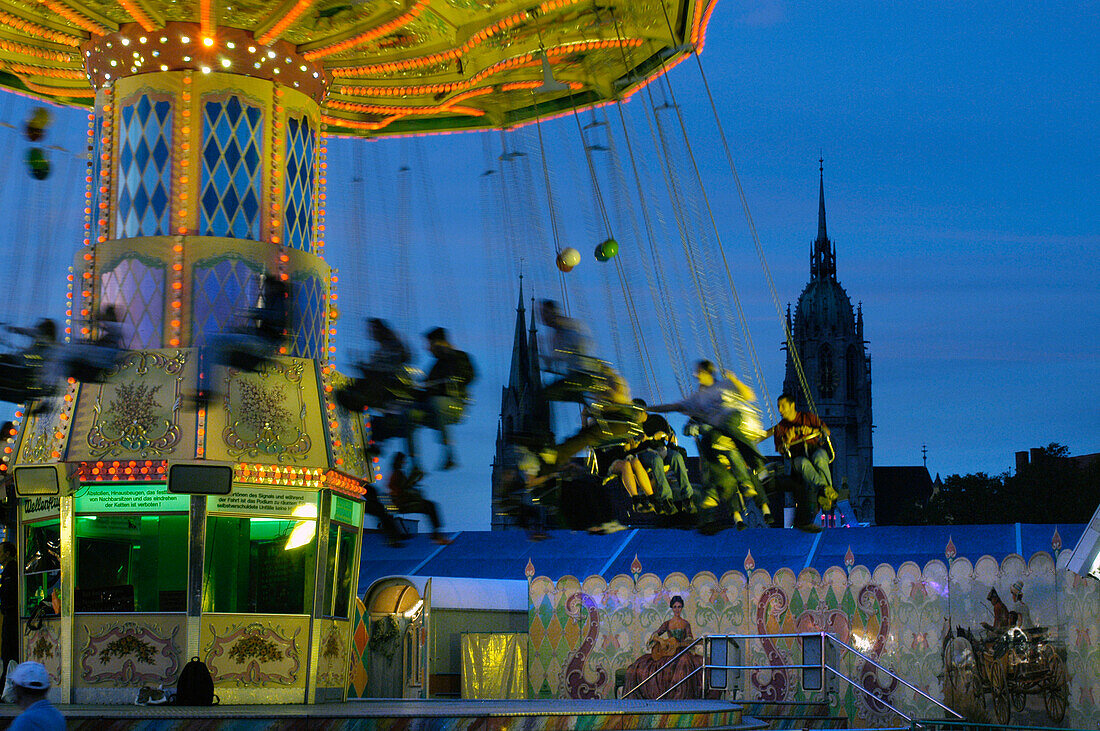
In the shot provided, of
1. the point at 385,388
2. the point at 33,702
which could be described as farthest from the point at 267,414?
the point at 33,702

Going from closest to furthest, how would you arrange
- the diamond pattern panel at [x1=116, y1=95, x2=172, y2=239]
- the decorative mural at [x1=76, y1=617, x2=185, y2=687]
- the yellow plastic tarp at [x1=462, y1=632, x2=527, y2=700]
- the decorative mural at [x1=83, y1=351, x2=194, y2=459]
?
1. the decorative mural at [x1=76, y1=617, x2=185, y2=687]
2. the decorative mural at [x1=83, y1=351, x2=194, y2=459]
3. the diamond pattern panel at [x1=116, y1=95, x2=172, y2=239]
4. the yellow plastic tarp at [x1=462, y1=632, x2=527, y2=700]

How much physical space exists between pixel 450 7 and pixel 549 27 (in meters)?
1.51

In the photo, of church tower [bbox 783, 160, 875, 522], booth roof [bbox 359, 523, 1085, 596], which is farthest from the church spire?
booth roof [bbox 359, 523, 1085, 596]

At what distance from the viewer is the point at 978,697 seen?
22000mm

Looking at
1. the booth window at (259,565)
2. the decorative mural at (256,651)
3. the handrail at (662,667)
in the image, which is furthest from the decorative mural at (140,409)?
the handrail at (662,667)

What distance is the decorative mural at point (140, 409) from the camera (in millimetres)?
14602

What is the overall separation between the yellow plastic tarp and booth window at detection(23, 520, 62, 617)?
1093 cm

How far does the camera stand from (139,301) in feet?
50.5

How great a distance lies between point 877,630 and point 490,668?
273 inches

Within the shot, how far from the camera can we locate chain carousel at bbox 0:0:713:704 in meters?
14.6

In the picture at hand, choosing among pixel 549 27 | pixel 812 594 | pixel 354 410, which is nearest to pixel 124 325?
pixel 354 410

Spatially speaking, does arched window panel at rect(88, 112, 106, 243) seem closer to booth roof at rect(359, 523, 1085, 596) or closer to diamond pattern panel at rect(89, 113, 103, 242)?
diamond pattern panel at rect(89, 113, 103, 242)

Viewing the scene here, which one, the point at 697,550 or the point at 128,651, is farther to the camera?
the point at 697,550

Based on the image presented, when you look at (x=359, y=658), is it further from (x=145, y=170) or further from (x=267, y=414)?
(x=145, y=170)
